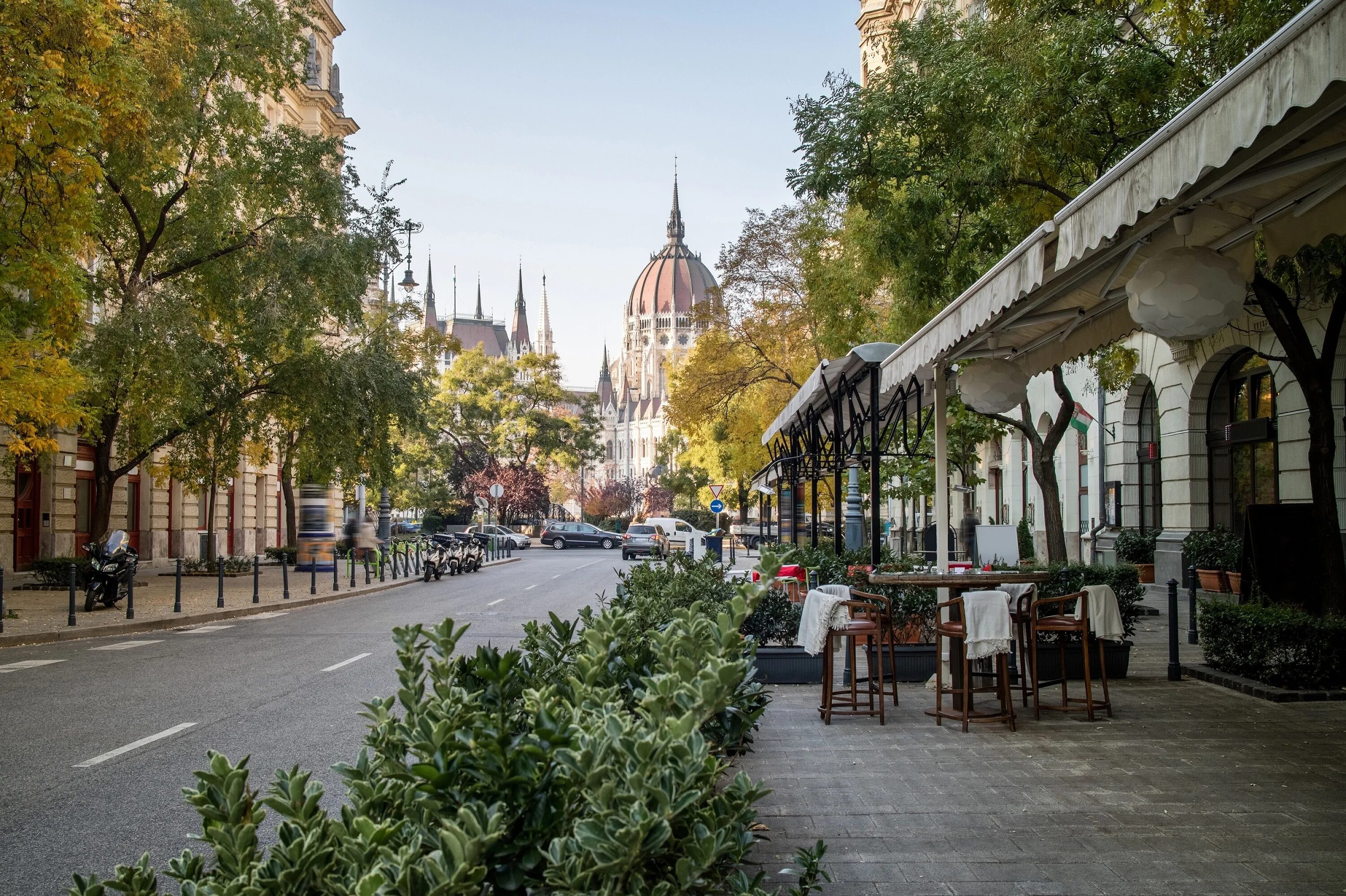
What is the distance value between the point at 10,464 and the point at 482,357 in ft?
174

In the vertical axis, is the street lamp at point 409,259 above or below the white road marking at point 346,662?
above

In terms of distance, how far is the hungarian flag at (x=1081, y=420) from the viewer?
22.7m

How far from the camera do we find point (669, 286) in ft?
629

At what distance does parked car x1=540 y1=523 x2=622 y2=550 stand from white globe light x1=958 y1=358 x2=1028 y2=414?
192ft

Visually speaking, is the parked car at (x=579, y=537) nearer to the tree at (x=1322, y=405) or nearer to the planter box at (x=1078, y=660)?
the planter box at (x=1078, y=660)

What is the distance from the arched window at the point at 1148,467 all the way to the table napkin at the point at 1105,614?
16.6m

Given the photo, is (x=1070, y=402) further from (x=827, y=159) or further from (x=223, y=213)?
(x=223, y=213)

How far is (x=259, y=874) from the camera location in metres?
2.39

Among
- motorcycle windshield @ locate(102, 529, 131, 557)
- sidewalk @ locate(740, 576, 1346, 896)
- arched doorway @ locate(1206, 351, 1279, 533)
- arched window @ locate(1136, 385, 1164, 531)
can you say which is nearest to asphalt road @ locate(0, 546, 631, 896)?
motorcycle windshield @ locate(102, 529, 131, 557)

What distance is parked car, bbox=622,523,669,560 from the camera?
1965 inches

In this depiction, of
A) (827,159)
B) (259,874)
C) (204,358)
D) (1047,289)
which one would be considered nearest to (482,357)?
(204,358)

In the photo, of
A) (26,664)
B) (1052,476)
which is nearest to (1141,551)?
(1052,476)

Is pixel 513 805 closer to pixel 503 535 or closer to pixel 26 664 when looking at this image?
pixel 26 664

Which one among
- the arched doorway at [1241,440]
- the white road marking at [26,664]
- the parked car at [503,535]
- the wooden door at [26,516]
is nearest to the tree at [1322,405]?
the arched doorway at [1241,440]
